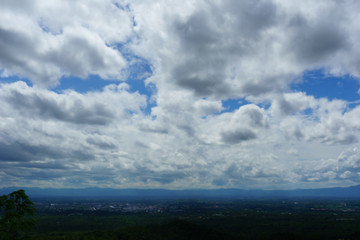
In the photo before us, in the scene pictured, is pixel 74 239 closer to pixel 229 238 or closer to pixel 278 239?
pixel 229 238

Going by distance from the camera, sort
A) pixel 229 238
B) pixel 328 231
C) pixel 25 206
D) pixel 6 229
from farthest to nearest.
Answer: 1. pixel 328 231
2. pixel 229 238
3. pixel 25 206
4. pixel 6 229

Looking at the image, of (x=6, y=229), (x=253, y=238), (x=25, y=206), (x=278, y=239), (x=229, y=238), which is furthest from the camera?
(x=253, y=238)

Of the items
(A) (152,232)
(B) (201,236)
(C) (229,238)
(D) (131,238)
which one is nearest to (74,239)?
(D) (131,238)

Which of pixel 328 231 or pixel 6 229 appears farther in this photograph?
pixel 328 231

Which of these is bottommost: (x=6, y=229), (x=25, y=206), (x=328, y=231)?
(x=328, y=231)

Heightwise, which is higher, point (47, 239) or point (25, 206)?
point (25, 206)

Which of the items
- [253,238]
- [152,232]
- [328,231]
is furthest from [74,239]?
[328,231]
